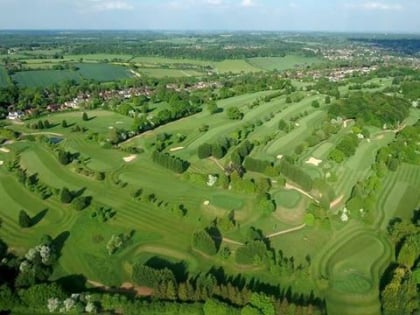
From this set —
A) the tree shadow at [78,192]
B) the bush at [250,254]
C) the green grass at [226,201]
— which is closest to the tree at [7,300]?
the bush at [250,254]

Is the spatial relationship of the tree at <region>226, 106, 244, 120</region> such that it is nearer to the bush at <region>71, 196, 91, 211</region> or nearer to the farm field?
the farm field

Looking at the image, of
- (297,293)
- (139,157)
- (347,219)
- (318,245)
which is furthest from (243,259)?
(139,157)

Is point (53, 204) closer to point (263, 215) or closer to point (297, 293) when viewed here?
point (263, 215)

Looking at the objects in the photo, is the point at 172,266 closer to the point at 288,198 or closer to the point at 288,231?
the point at 288,231

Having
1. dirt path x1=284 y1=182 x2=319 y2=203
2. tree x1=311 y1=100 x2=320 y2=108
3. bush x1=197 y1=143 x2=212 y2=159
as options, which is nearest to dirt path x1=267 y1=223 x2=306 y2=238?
dirt path x1=284 y1=182 x2=319 y2=203

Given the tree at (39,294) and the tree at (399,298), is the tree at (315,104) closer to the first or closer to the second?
the tree at (399,298)
